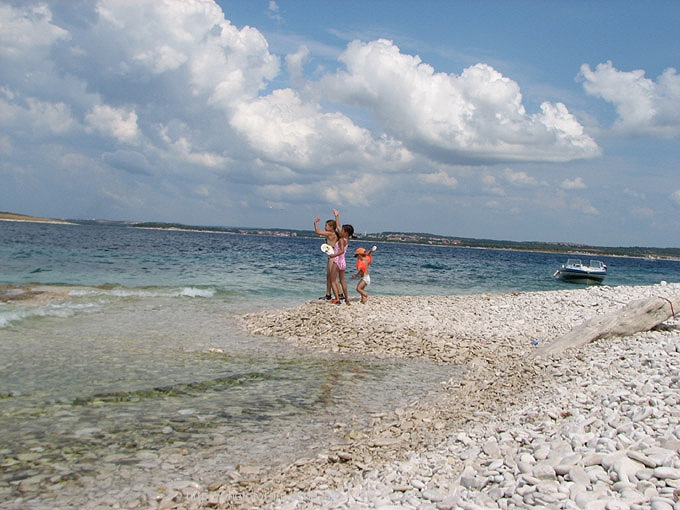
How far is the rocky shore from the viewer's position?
162 inches

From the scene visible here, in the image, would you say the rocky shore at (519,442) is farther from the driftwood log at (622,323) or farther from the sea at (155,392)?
the sea at (155,392)

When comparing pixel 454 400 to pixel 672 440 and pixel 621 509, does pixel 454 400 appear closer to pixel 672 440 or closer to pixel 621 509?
pixel 672 440

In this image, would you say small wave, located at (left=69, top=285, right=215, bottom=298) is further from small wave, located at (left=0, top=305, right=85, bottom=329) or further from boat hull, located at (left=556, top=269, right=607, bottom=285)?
boat hull, located at (left=556, top=269, right=607, bottom=285)

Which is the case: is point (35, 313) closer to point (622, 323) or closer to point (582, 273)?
point (622, 323)

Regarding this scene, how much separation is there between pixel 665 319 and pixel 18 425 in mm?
10840

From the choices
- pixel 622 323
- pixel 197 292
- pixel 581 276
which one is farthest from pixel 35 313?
pixel 581 276

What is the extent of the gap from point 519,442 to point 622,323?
588cm

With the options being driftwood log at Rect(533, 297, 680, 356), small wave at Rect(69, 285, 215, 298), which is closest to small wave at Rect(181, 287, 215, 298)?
small wave at Rect(69, 285, 215, 298)

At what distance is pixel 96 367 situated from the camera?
9195 mm

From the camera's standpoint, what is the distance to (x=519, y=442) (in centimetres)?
530

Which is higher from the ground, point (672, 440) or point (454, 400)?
point (672, 440)

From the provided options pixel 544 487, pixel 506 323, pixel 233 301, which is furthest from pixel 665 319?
pixel 233 301

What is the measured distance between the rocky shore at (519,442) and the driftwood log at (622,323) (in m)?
0.21

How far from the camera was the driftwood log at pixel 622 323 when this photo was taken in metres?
9.80
